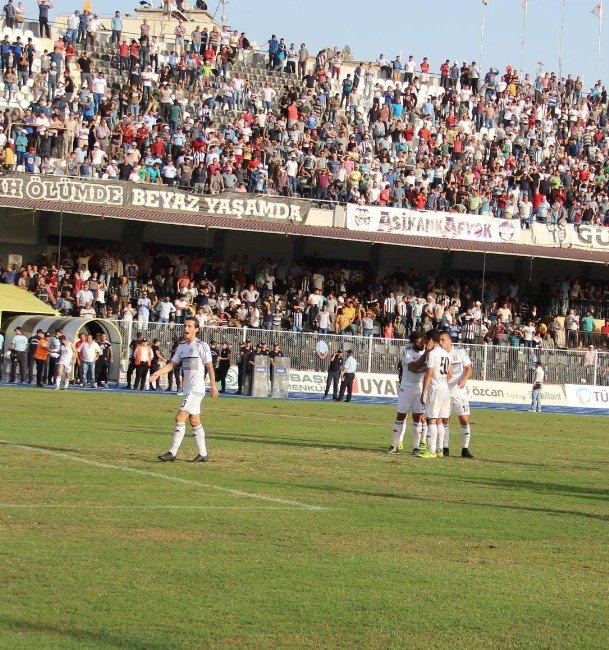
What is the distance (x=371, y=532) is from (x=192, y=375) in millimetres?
5828

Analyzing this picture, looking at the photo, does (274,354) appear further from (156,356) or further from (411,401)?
(411,401)

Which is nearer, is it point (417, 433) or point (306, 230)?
point (417, 433)

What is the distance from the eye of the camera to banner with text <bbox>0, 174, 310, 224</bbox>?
1661 inches

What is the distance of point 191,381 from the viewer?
17.2 m

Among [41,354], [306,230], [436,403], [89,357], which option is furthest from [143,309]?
[436,403]

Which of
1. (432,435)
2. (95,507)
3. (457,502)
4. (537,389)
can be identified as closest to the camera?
(95,507)

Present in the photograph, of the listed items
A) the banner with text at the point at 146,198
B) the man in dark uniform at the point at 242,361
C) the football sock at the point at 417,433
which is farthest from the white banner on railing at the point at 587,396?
the football sock at the point at 417,433

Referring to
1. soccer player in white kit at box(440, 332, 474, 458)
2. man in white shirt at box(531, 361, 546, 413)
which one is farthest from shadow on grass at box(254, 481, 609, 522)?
man in white shirt at box(531, 361, 546, 413)

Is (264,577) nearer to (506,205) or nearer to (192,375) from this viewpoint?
(192,375)

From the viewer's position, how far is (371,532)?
11883 mm

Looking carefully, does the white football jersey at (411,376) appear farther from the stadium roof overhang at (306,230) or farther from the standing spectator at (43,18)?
the standing spectator at (43,18)

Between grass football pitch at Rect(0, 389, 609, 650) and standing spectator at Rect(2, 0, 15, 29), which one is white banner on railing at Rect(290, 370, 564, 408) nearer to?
standing spectator at Rect(2, 0, 15, 29)

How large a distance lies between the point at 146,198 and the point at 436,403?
2582 centimetres

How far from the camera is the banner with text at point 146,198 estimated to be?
42188 millimetres
